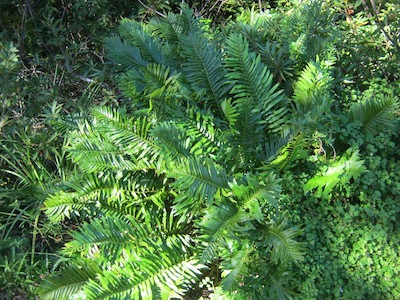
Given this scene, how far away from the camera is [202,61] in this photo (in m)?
3.23

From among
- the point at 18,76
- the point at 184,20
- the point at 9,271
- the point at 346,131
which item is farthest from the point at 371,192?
the point at 18,76

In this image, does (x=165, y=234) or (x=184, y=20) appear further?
(x=184, y=20)

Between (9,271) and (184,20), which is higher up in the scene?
(184,20)

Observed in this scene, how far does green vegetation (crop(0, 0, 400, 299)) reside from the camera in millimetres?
2676

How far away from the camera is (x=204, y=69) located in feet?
10.6

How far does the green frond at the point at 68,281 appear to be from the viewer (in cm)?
287

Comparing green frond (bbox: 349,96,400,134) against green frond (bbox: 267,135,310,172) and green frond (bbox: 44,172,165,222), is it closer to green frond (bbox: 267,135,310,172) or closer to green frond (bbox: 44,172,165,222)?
green frond (bbox: 267,135,310,172)

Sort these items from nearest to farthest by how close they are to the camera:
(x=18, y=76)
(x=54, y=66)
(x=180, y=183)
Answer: (x=180, y=183)
(x=18, y=76)
(x=54, y=66)

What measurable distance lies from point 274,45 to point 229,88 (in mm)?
458

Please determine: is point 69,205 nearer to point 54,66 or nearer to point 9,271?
point 9,271

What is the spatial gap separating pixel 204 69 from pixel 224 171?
84 centimetres

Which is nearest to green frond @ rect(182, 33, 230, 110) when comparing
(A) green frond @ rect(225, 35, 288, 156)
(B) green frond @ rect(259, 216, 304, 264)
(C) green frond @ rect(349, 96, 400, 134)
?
(A) green frond @ rect(225, 35, 288, 156)

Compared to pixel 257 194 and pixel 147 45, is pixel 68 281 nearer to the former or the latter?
pixel 257 194

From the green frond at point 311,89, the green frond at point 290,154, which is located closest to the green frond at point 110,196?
the green frond at point 290,154
